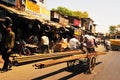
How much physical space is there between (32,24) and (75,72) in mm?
11090

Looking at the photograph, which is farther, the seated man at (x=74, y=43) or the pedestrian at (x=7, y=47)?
the seated man at (x=74, y=43)

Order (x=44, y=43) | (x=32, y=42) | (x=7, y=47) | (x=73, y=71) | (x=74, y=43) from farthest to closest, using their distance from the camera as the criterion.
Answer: (x=32, y=42) < (x=44, y=43) < (x=74, y=43) < (x=73, y=71) < (x=7, y=47)

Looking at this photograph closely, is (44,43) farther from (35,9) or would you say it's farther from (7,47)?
(7,47)

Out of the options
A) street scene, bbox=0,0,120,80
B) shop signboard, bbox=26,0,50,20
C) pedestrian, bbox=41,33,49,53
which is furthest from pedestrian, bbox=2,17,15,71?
shop signboard, bbox=26,0,50,20

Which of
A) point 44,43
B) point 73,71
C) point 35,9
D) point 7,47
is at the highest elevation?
point 35,9

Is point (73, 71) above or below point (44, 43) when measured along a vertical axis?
below

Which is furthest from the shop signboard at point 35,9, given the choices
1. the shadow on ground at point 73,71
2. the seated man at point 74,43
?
the shadow on ground at point 73,71

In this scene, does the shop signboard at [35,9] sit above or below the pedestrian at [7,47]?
above

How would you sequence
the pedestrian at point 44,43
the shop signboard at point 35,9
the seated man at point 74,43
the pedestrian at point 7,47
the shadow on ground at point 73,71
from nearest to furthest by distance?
the pedestrian at point 7,47
the shadow on ground at point 73,71
the seated man at point 74,43
the pedestrian at point 44,43
the shop signboard at point 35,9

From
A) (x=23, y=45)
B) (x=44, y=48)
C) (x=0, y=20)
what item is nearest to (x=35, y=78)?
(x=0, y=20)

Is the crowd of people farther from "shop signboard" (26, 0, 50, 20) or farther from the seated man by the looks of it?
"shop signboard" (26, 0, 50, 20)

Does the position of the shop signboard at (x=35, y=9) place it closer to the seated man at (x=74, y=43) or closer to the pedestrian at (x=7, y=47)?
the seated man at (x=74, y=43)

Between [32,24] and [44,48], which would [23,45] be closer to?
[44,48]

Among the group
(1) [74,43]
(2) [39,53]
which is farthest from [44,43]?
(1) [74,43]
